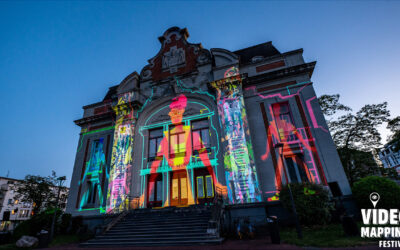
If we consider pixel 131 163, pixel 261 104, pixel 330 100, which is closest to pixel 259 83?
pixel 261 104

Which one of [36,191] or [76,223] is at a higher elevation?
[36,191]

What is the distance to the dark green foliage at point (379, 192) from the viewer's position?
962 centimetres

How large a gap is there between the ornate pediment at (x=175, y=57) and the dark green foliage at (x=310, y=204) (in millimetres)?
13105

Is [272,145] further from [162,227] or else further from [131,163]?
[131,163]

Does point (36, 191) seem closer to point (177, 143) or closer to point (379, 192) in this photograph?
point (177, 143)

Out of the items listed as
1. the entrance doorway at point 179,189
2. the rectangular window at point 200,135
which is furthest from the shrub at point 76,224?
the rectangular window at point 200,135

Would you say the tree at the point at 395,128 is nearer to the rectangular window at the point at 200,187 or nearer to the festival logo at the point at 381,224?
the festival logo at the point at 381,224

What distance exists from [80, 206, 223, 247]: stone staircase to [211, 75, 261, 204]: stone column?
2684mm

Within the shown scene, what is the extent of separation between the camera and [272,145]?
14.0 metres

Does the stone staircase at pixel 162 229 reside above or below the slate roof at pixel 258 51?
below

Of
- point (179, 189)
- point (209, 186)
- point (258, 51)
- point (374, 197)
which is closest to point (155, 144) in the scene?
point (179, 189)

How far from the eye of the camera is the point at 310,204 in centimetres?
991

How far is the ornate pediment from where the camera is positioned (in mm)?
18984

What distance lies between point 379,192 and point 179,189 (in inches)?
474
